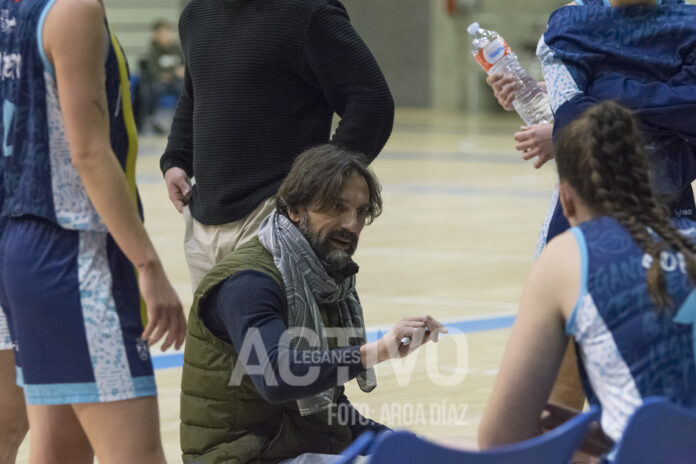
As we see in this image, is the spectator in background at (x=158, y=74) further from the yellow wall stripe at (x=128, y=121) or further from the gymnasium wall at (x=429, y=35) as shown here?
the yellow wall stripe at (x=128, y=121)

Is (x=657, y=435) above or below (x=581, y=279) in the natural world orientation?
below

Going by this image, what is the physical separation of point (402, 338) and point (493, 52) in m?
1.26

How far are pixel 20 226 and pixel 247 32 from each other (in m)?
1.13

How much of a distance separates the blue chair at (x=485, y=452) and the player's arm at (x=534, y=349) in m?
0.17

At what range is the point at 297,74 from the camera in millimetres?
3434

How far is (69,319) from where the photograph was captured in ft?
8.09

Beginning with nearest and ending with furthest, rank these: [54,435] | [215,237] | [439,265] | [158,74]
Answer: [54,435]
[215,237]
[439,265]
[158,74]

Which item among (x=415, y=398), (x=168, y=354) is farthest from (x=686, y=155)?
(x=168, y=354)

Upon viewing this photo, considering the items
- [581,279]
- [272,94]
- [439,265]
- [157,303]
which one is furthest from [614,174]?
[439,265]

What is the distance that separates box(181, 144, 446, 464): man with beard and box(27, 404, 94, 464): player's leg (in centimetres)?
30

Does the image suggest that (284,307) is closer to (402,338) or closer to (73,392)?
(402,338)

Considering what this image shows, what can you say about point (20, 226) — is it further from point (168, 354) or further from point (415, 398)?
point (168, 354)

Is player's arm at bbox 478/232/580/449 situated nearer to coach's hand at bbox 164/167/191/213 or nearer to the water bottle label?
the water bottle label

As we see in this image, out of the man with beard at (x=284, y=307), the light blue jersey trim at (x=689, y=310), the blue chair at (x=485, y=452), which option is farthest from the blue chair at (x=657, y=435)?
the man with beard at (x=284, y=307)
